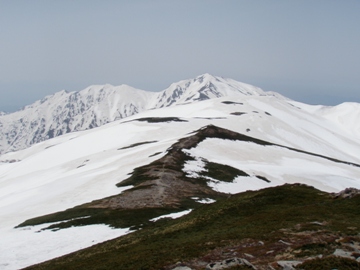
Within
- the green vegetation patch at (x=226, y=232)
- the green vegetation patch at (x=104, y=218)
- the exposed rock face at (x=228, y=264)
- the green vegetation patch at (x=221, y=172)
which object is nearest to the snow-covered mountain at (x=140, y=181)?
the green vegetation patch at (x=221, y=172)

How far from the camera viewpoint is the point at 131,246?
111 feet

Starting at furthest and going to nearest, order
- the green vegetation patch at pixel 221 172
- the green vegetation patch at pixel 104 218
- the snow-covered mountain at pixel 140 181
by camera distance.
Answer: the green vegetation patch at pixel 221 172, the green vegetation patch at pixel 104 218, the snow-covered mountain at pixel 140 181

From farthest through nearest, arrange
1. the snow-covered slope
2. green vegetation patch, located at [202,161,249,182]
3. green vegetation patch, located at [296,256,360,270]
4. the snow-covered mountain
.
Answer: green vegetation patch, located at [202,161,249,182]
the snow-covered mountain
the snow-covered slope
green vegetation patch, located at [296,256,360,270]

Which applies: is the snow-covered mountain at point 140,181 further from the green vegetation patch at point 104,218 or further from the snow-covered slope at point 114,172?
the green vegetation patch at point 104,218

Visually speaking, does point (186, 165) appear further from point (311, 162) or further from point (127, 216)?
point (311, 162)

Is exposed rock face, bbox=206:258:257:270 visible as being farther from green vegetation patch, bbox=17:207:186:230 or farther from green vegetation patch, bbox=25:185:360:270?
green vegetation patch, bbox=17:207:186:230

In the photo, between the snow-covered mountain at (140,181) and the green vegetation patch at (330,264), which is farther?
the snow-covered mountain at (140,181)

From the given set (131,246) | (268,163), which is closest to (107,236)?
(131,246)

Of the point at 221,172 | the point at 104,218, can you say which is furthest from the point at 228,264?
the point at 221,172

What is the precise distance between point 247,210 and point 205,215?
4.68 meters

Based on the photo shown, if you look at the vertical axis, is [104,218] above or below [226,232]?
below

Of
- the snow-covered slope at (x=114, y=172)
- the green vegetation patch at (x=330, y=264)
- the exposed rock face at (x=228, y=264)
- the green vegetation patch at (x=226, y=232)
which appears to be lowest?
the snow-covered slope at (x=114, y=172)

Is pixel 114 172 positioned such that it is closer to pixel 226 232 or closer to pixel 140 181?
pixel 140 181

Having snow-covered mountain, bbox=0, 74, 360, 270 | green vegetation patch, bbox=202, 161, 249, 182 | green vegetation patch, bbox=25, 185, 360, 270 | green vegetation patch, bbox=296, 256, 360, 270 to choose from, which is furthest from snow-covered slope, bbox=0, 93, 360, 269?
green vegetation patch, bbox=296, 256, 360, 270
